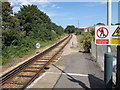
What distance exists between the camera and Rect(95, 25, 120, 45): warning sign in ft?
14.0

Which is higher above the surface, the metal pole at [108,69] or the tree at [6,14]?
the tree at [6,14]

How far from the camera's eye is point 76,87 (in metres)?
5.69

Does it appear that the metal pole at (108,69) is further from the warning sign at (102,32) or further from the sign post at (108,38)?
the warning sign at (102,32)

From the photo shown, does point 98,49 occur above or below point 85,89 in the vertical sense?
above

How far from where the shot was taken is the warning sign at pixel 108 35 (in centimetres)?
427

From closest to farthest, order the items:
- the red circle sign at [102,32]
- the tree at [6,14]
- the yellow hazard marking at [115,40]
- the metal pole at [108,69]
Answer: the yellow hazard marking at [115,40] < the red circle sign at [102,32] < the metal pole at [108,69] < the tree at [6,14]

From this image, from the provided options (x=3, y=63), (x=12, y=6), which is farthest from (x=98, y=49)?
(x=12, y=6)

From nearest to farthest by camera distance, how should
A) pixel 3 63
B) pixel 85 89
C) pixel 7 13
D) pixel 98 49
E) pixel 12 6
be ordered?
pixel 85 89 < pixel 98 49 < pixel 3 63 < pixel 7 13 < pixel 12 6

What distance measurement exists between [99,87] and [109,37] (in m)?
2.31

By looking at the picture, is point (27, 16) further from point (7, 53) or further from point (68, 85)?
point (68, 85)

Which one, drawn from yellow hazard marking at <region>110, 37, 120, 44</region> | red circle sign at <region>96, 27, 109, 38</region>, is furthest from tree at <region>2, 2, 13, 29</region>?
yellow hazard marking at <region>110, 37, 120, 44</region>

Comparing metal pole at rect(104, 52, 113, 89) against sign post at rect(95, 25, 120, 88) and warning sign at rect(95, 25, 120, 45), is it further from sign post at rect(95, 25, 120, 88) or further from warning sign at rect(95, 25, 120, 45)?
warning sign at rect(95, 25, 120, 45)

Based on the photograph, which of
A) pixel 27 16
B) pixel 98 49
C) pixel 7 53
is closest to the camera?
pixel 98 49

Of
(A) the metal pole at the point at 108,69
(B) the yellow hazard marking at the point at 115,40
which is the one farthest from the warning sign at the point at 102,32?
(A) the metal pole at the point at 108,69
